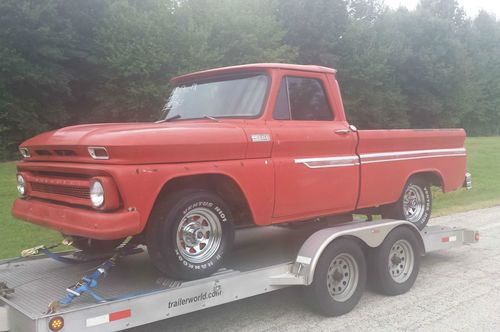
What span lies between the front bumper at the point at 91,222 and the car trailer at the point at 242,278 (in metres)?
0.45

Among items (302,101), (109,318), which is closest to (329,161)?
(302,101)

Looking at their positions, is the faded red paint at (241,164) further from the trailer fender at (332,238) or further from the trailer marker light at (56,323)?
the trailer marker light at (56,323)

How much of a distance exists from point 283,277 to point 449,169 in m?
3.31

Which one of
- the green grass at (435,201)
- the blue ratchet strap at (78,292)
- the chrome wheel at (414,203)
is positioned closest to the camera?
the blue ratchet strap at (78,292)

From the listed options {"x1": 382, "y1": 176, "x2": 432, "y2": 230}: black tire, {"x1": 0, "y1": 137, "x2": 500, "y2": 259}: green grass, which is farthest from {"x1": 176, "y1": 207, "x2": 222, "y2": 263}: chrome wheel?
{"x1": 0, "y1": 137, "x2": 500, "y2": 259}: green grass

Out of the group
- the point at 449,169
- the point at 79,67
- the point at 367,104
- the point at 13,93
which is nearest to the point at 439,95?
the point at 367,104

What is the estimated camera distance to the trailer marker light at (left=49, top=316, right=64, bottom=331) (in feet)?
10.9

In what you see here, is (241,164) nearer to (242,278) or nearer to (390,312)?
(242,278)

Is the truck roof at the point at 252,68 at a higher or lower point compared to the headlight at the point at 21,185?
higher

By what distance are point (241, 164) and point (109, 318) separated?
163 cm

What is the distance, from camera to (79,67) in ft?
88.2

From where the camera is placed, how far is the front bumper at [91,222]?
11.9 feet

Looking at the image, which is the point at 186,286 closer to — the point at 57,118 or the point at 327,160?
the point at 327,160

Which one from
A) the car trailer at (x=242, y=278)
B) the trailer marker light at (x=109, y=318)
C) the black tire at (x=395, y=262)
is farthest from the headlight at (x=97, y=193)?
the black tire at (x=395, y=262)
